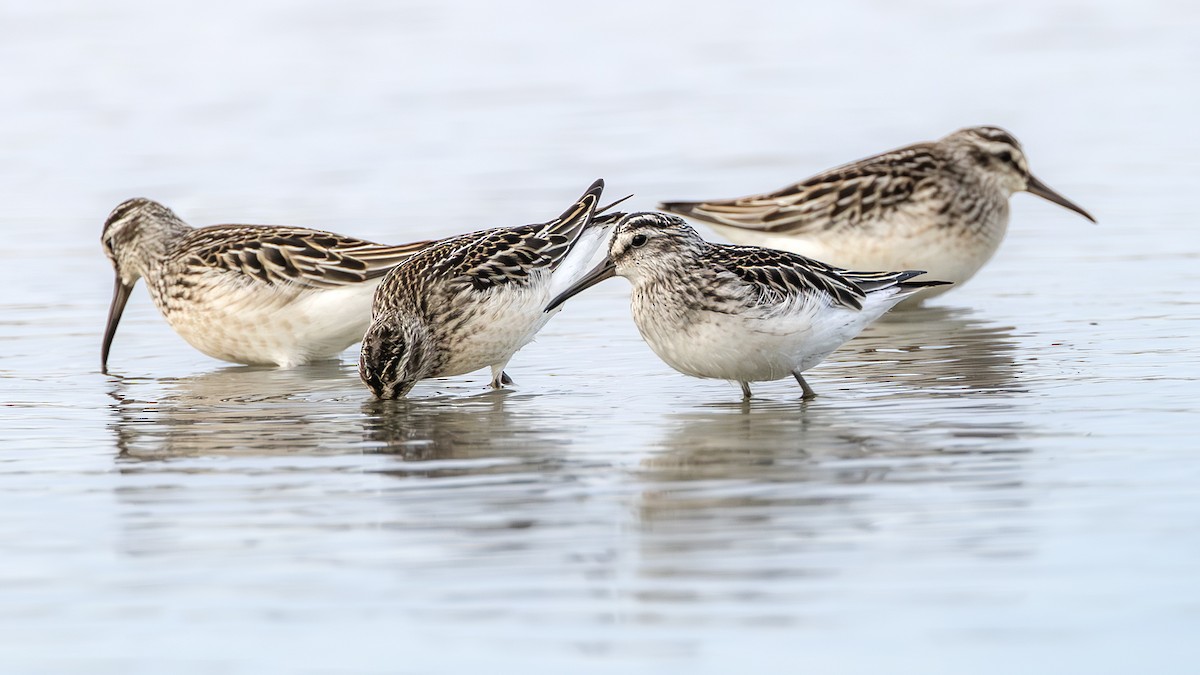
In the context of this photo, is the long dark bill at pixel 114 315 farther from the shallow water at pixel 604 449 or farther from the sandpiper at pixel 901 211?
the sandpiper at pixel 901 211

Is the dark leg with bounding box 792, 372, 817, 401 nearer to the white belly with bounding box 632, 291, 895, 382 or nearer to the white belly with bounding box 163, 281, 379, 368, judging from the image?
the white belly with bounding box 632, 291, 895, 382

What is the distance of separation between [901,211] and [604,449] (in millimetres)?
5462

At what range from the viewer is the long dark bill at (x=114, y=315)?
1295 centimetres

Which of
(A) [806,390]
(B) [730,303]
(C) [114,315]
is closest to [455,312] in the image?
(B) [730,303]

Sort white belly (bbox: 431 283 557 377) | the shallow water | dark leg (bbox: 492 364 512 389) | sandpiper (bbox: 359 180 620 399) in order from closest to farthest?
1. the shallow water
2. sandpiper (bbox: 359 180 620 399)
3. white belly (bbox: 431 283 557 377)
4. dark leg (bbox: 492 364 512 389)

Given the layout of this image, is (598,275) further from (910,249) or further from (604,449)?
(910,249)

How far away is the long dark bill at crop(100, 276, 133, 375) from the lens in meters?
12.9

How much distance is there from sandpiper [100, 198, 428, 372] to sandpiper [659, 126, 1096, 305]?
9.83ft

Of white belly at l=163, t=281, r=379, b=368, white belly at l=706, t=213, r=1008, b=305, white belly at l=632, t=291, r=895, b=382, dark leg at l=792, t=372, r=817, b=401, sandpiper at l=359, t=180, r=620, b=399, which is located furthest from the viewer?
A: white belly at l=706, t=213, r=1008, b=305

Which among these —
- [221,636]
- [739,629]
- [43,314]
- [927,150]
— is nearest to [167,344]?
[43,314]

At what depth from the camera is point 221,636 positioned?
675cm

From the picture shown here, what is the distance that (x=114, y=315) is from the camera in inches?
535

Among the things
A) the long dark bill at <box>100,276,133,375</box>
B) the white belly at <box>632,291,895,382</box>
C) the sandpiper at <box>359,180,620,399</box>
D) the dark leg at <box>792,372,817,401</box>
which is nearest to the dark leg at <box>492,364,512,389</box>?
the sandpiper at <box>359,180,620,399</box>

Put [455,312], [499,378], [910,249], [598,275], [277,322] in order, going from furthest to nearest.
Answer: [910,249] → [277,322] → [499,378] → [455,312] → [598,275]
